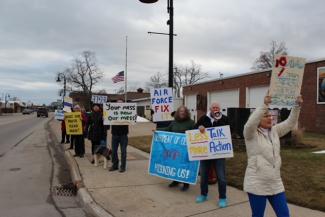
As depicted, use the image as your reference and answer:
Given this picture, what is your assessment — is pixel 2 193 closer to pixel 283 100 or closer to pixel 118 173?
pixel 118 173

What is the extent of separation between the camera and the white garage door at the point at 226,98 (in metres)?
34.5

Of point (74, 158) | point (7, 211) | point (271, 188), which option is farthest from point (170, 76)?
point (271, 188)

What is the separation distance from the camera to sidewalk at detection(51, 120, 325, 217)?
6.73m

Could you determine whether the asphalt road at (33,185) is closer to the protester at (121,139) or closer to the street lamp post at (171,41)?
the protester at (121,139)

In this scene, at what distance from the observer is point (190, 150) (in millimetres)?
7770

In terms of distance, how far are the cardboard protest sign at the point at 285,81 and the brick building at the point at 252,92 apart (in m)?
9.40

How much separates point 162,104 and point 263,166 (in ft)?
19.0

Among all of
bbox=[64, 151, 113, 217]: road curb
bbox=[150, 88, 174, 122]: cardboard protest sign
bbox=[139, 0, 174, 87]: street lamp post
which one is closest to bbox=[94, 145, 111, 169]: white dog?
bbox=[64, 151, 113, 217]: road curb

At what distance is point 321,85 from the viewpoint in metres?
24.6

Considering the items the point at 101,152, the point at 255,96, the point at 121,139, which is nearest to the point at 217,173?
the point at 121,139

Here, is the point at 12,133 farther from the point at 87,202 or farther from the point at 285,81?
the point at 285,81

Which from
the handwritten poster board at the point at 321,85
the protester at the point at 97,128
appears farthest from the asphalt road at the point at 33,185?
the handwritten poster board at the point at 321,85

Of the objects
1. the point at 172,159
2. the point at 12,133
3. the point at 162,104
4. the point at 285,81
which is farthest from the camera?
the point at 12,133

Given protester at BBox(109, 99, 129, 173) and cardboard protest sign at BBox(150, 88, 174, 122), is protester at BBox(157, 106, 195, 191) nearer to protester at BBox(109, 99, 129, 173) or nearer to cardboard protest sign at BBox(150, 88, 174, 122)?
cardboard protest sign at BBox(150, 88, 174, 122)
